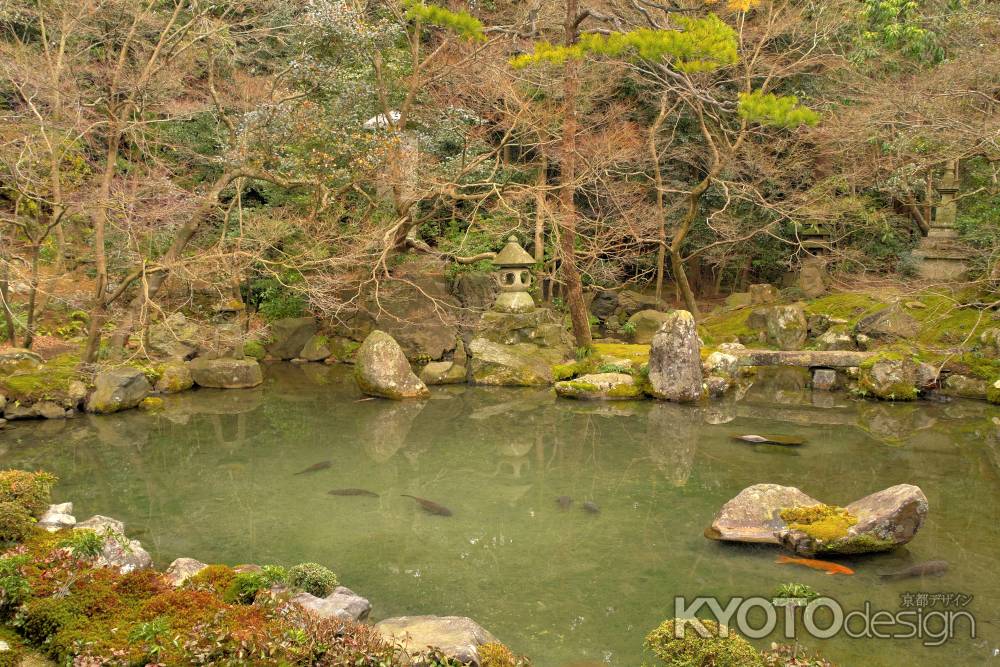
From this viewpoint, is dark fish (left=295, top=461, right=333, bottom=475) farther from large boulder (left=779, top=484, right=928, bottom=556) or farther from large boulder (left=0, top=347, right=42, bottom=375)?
large boulder (left=0, top=347, right=42, bottom=375)

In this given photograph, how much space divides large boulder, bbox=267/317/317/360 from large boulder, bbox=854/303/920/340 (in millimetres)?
12145

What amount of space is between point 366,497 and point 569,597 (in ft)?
10.0

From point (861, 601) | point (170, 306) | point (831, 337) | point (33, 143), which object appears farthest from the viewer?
point (170, 306)

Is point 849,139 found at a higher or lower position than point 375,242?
higher

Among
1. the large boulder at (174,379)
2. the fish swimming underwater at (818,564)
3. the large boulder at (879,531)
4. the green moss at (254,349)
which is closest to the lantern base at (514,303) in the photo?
the large boulder at (174,379)

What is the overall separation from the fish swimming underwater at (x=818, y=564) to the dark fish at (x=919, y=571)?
0.28m

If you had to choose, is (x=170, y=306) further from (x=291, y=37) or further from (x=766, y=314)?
(x=766, y=314)

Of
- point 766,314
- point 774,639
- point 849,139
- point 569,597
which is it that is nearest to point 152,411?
point 569,597

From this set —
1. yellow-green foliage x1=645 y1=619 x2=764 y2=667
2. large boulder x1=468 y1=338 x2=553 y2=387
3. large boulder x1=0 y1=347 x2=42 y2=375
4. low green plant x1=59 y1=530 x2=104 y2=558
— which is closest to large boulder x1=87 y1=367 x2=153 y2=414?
large boulder x1=0 y1=347 x2=42 y2=375

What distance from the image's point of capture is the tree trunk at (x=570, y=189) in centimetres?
1437

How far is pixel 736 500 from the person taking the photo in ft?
23.0

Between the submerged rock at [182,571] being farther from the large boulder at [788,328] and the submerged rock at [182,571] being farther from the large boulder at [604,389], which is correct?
the large boulder at [788,328]

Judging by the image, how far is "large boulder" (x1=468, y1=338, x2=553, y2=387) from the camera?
14312 millimetres

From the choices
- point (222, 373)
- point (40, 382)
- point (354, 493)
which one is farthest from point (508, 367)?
point (40, 382)
